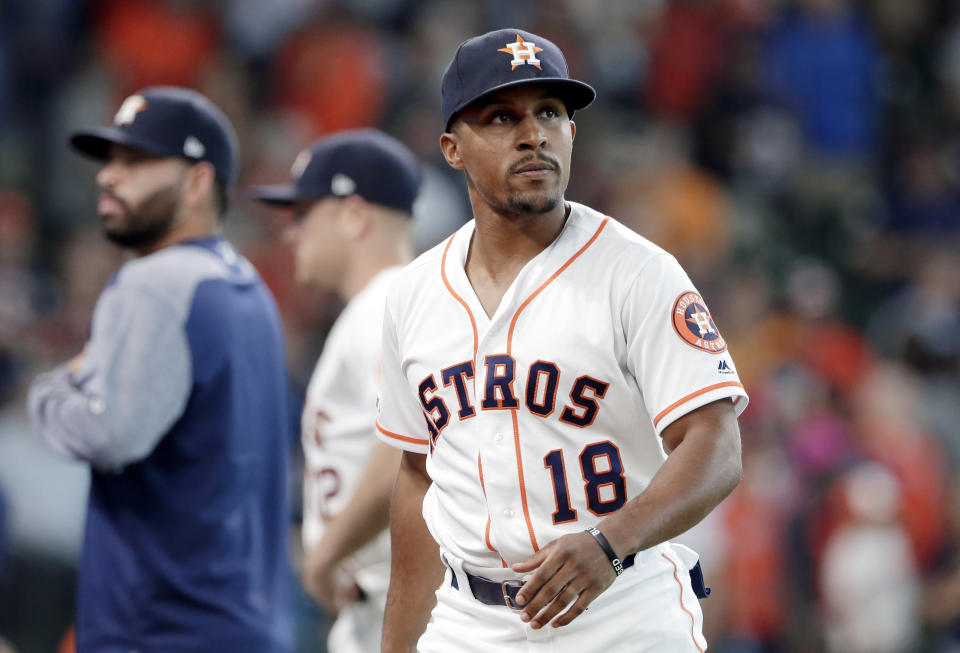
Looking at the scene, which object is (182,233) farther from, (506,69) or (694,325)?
(694,325)

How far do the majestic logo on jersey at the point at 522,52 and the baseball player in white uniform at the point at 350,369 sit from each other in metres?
1.71

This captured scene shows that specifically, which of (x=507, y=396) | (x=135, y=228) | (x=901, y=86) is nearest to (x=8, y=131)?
(x=135, y=228)

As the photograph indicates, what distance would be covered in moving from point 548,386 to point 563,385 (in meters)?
0.04

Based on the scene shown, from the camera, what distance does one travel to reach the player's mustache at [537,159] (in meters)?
3.22

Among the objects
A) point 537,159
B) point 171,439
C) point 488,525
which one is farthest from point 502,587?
point 171,439

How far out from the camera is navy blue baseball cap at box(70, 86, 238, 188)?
4594mm

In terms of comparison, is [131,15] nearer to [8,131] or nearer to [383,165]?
[8,131]

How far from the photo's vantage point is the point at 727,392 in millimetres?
3016

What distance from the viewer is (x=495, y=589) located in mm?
3271

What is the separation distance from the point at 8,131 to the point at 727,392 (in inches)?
353

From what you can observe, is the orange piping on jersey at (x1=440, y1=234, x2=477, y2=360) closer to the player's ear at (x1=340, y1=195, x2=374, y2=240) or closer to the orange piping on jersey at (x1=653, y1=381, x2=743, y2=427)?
the orange piping on jersey at (x1=653, y1=381, x2=743, y2=427)

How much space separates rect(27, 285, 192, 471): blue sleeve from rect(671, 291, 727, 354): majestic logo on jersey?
5.84 ft

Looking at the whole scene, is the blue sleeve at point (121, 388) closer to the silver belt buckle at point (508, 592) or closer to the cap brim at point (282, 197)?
the cap brim at point (282, 197)

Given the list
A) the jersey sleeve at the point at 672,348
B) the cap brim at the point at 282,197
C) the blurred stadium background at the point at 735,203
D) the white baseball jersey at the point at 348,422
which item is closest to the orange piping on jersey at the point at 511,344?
the jersey sleeve at the point at 672,348
